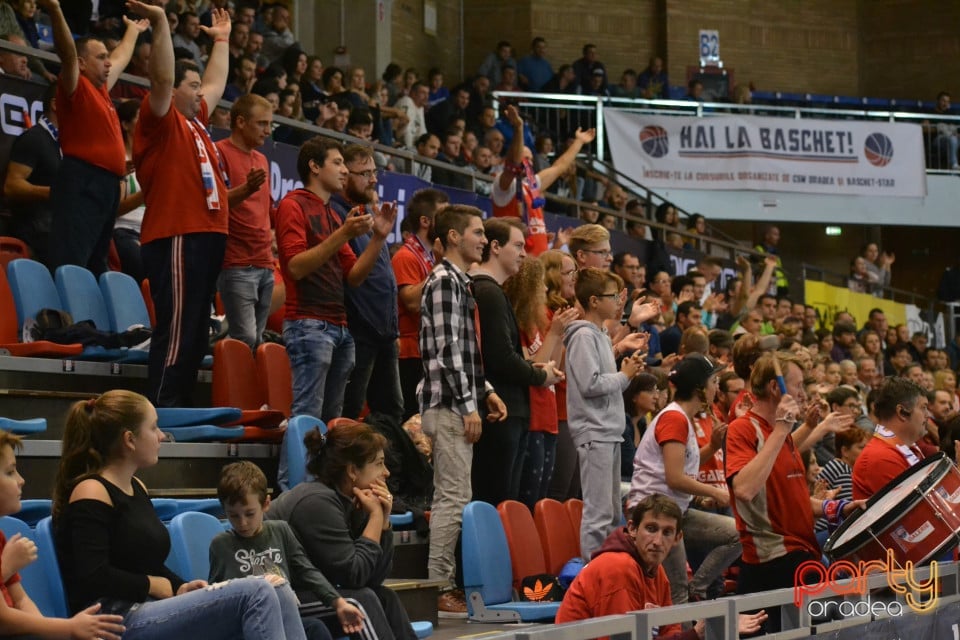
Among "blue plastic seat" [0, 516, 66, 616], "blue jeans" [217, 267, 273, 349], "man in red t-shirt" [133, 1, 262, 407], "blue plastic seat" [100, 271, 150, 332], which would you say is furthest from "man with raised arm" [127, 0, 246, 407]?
"blue plastic seat" [0, 516, 66, 616]

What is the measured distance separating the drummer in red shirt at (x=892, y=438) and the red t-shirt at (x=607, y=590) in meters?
1.52

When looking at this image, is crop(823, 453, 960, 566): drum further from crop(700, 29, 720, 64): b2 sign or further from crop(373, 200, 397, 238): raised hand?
crop(700, 29, 720, 64): b2 sign

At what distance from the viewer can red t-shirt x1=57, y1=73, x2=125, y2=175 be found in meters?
6.32

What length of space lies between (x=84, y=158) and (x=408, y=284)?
173 centimetres

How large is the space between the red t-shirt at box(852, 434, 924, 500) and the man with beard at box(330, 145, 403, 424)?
205 cm

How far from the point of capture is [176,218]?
19.0 ft

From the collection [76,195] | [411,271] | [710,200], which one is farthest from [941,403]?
[710,200]

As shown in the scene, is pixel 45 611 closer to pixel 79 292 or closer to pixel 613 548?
pixel 613 548

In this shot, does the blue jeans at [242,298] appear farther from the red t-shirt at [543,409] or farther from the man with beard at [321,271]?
the red t-shirt at [543,409]

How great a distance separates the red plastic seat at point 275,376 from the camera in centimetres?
627

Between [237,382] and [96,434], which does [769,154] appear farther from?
[96,434]

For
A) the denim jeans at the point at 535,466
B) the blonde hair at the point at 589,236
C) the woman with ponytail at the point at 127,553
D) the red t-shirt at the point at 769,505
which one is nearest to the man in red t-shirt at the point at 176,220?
the denim jeans at the point at 535,466

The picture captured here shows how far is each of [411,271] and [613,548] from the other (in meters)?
2.92

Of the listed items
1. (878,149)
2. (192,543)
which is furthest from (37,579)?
(878,149)
